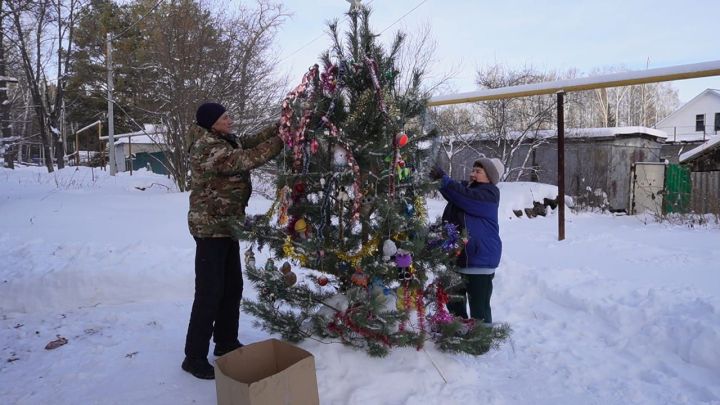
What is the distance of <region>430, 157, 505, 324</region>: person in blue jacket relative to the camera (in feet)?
12.3

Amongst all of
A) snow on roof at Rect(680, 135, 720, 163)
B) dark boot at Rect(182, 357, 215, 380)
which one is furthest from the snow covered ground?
snow on roof at Rect(680, 135, 720, 163)

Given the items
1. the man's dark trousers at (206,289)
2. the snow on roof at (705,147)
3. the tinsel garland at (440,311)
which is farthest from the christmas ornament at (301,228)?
the snow on roof at (705,147)

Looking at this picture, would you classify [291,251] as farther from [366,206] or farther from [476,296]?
[476,296]

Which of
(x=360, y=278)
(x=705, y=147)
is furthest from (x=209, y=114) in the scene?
(x=705, y=147)

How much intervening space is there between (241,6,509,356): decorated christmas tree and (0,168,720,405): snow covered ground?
10.4 inches

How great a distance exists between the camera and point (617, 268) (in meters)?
6.38

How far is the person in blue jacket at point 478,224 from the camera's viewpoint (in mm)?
3744

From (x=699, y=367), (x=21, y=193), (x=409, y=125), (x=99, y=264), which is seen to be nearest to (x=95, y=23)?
(x=21, y=193)

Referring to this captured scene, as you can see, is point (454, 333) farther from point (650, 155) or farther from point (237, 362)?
point (650, 155)

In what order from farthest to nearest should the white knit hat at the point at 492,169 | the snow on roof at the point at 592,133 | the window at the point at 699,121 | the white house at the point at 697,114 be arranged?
the white house at the point at 697,114, the window at the point at 699,121, the snow on roof at the point at 592,133, the white knit hat at the point at 492,169

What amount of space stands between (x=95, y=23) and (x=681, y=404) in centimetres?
2514

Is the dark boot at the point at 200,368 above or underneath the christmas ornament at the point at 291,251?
underneath

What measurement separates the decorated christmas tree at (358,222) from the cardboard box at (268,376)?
28 centimetres

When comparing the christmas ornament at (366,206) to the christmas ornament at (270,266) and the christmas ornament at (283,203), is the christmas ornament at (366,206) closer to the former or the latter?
the christmas ornament at (283,203)
